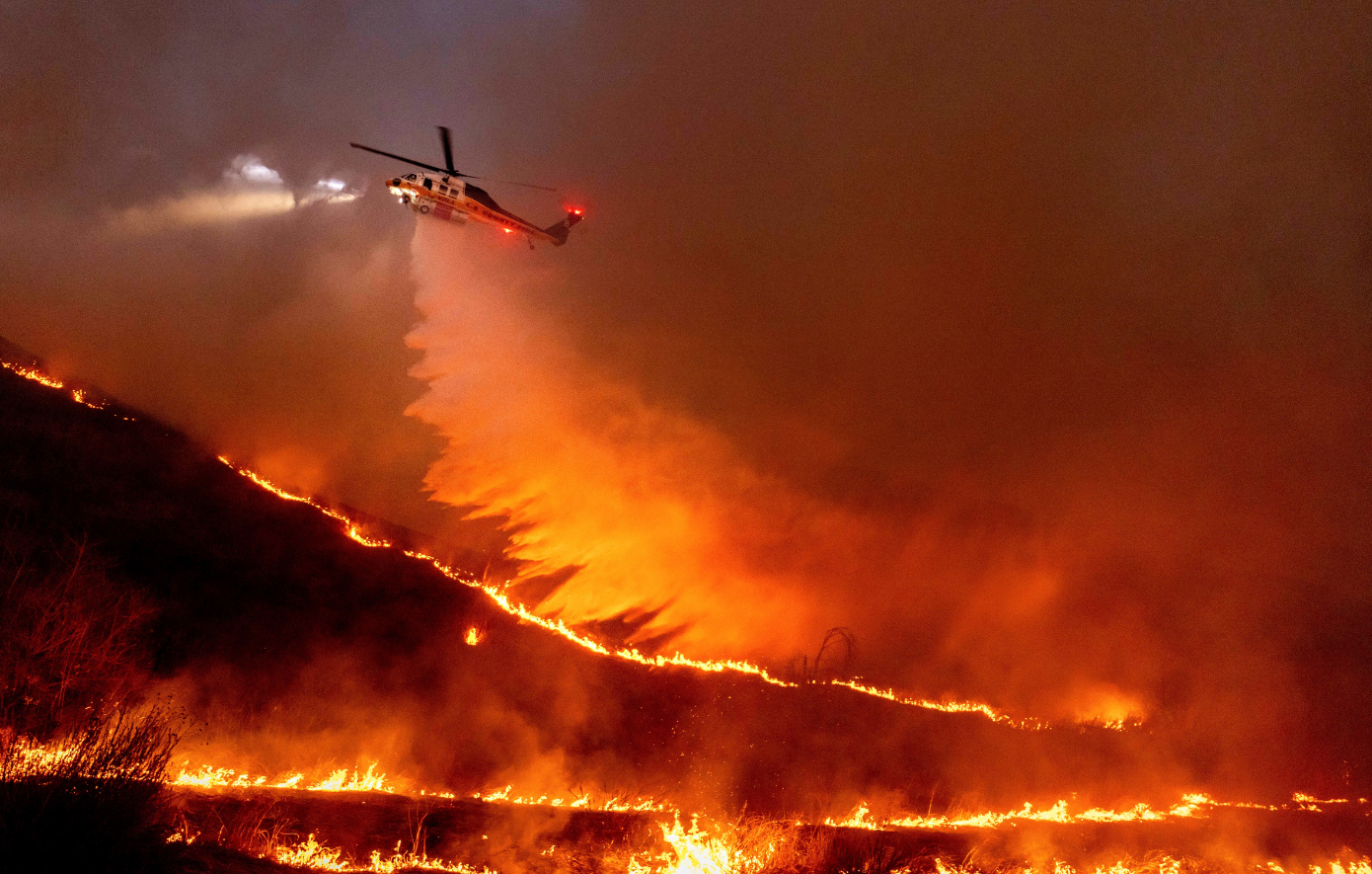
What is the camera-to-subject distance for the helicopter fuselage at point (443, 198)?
26984mm

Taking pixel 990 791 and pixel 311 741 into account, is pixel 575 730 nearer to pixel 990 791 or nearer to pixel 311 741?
pixel 311 741

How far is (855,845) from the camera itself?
16312mm

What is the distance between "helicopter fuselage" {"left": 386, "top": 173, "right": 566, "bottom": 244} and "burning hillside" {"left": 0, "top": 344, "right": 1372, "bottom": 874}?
14.1 meters

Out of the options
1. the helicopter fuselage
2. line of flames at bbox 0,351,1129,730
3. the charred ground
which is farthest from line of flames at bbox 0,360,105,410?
the helicopter fuselage

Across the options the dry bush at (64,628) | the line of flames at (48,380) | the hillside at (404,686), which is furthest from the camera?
the line of flames at (48,380)

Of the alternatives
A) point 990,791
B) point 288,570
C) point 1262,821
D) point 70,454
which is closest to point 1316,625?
point 1262,821

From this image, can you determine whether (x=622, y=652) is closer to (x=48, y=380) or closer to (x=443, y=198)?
(x=443, y=198)

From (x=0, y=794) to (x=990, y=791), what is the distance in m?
31.7

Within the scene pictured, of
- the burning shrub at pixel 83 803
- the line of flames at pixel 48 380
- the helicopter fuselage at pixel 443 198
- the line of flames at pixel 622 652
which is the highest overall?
the helicopter fuselage at pixel 443 198

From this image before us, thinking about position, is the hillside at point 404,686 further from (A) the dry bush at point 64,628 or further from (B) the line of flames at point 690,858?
(B) the line of flames at point 690,858

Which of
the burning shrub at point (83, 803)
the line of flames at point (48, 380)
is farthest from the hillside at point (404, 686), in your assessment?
the burning shrub at point (83, 803)

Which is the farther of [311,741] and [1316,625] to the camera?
[1316,625]

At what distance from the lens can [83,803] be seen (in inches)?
301

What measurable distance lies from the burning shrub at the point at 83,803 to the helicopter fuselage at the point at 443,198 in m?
22.0
